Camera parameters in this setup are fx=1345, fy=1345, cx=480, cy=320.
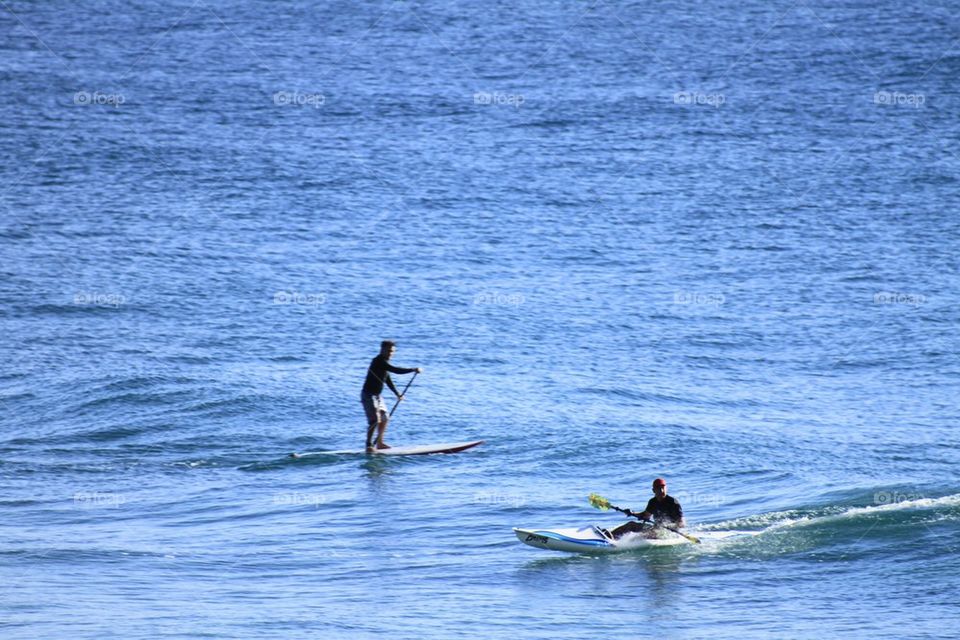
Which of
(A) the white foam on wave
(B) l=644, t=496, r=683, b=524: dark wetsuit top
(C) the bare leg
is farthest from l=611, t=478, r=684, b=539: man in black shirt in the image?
(C) the bare leg

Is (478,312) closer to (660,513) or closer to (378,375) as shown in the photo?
(378,375)

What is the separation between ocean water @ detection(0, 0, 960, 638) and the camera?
65.2 ft

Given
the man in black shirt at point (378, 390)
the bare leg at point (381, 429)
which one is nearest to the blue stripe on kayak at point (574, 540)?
the man in black shirt at point (378, 390)

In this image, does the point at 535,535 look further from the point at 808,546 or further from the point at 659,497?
the point at 808,546

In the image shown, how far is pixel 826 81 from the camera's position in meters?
57.2

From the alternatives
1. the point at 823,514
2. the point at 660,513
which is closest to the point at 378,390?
the point at 660,513

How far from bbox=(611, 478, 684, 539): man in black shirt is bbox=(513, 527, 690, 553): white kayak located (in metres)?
0.11

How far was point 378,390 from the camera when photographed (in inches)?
1046

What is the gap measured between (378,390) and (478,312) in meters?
16.5

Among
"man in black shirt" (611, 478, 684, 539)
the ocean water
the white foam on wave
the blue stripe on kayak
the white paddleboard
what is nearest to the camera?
the ocean water

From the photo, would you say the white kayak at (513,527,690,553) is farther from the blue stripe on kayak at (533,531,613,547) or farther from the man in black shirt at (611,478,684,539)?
the man in black shirt at (611,478,684,539)

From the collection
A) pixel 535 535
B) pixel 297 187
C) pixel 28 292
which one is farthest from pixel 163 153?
pixel 535 535

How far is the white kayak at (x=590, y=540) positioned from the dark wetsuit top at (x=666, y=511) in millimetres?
186

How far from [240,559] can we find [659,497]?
6545 millimetres
